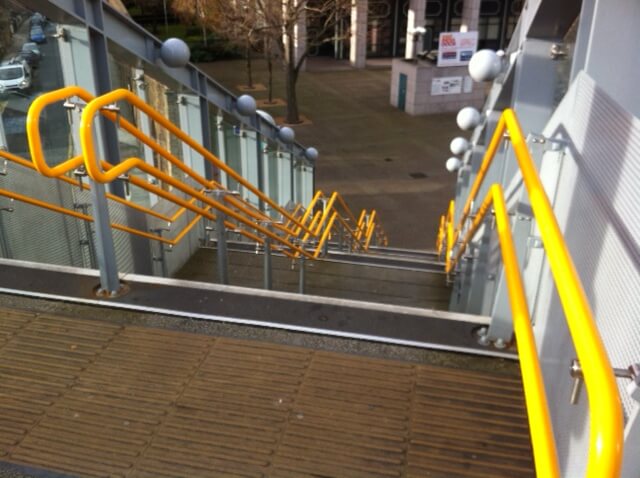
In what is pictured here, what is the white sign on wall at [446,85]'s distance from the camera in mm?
21531

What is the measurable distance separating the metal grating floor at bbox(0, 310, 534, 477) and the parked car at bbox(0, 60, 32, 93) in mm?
2396

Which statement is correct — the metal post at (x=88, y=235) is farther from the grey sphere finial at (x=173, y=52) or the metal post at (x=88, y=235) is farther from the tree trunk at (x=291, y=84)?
the tree trunk at (x=291, y=84)

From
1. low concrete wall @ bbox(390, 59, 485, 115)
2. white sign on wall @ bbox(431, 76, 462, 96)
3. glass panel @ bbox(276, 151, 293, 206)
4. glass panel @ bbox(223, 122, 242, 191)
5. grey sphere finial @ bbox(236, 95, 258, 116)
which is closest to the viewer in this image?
grey sphere finial @ bbox(236, 95, 258, 116)

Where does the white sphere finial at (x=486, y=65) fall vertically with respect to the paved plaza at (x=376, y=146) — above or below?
above

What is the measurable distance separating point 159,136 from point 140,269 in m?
1.59

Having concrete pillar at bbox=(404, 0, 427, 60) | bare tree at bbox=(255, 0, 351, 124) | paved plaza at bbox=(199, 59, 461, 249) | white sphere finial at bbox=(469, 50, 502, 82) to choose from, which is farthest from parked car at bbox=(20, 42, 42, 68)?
concrete pillar at bbox=(404, 0, 427, 60)

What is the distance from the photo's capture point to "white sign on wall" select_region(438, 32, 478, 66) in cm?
2088

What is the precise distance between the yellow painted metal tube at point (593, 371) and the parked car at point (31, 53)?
4290mm

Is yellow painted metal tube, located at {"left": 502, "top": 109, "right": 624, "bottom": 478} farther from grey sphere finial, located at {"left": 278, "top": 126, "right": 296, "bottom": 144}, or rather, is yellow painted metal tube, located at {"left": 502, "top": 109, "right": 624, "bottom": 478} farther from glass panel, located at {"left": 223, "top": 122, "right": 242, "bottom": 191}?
grey sphere finial, located at {"left": 278, "top": 126, "right": 296, "bottom": 144}

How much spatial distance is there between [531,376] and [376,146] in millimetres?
16780

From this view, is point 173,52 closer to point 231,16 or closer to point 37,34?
point 37,34

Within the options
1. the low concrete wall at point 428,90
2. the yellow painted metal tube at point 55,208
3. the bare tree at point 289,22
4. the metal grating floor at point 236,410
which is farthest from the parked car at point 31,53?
the low concrete wall at point 428,90

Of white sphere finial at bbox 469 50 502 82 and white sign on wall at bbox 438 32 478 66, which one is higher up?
white sphere finial at bbox 469 50 502 82

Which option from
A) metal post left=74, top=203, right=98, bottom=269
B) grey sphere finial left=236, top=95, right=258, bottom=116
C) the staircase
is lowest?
the staircase
